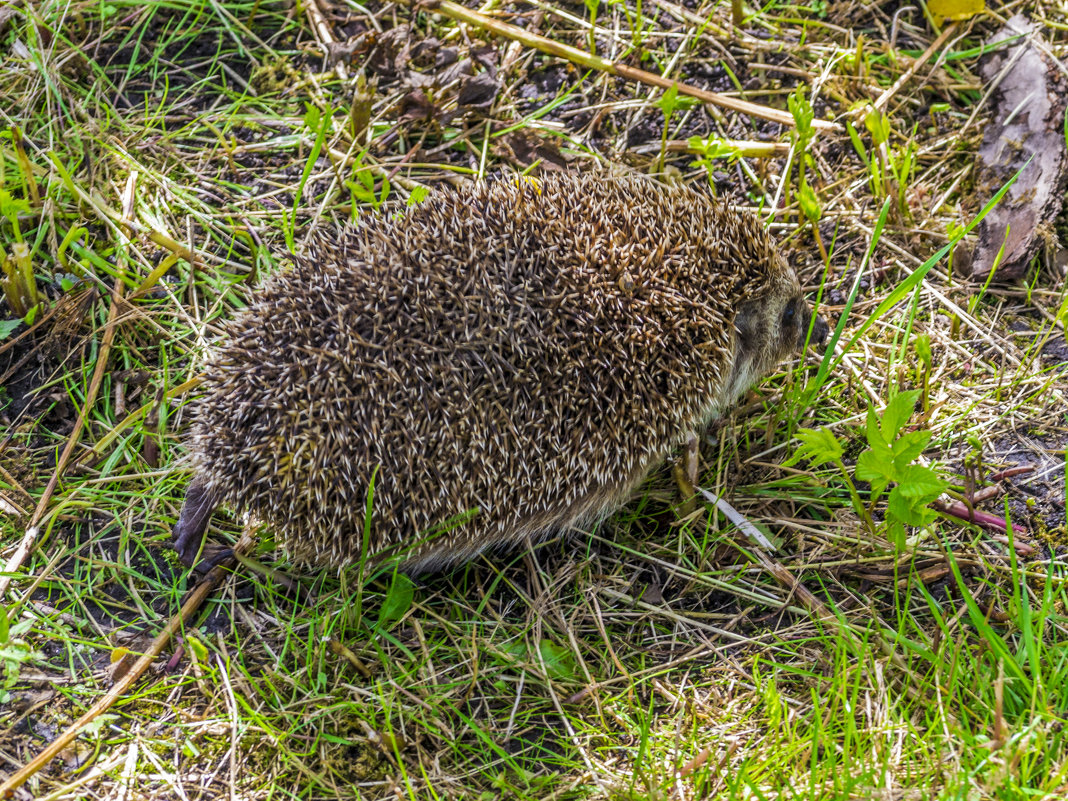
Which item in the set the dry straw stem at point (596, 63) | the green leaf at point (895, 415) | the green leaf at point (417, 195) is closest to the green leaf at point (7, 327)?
the green leaf at point (417, 195)

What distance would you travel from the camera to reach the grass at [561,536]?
3506 millimetres

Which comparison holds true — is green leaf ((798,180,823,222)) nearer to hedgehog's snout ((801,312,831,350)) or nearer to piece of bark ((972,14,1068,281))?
hedgehog's snout ((801,312,831,350))

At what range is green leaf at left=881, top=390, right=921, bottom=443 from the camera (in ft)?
12.1

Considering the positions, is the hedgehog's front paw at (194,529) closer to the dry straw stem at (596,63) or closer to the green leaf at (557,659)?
the green leaf at (557,659)

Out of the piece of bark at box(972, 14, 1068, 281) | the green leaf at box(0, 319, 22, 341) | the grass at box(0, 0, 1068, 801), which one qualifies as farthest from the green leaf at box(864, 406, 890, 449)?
the green leaf at box(0, 319, 22, 341)

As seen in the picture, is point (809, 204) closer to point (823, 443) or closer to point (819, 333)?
point (819, 333)

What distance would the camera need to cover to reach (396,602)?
395 cm

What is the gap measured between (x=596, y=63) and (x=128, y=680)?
4171 millimetres

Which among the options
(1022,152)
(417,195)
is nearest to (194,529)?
(417,195)

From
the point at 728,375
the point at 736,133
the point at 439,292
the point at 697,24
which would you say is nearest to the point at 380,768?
the point at 439,292

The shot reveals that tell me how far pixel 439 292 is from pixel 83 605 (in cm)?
209

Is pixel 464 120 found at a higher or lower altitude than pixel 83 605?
higher

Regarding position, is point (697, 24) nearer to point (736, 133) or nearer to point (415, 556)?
point (736, 133)

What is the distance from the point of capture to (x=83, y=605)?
404 cm
